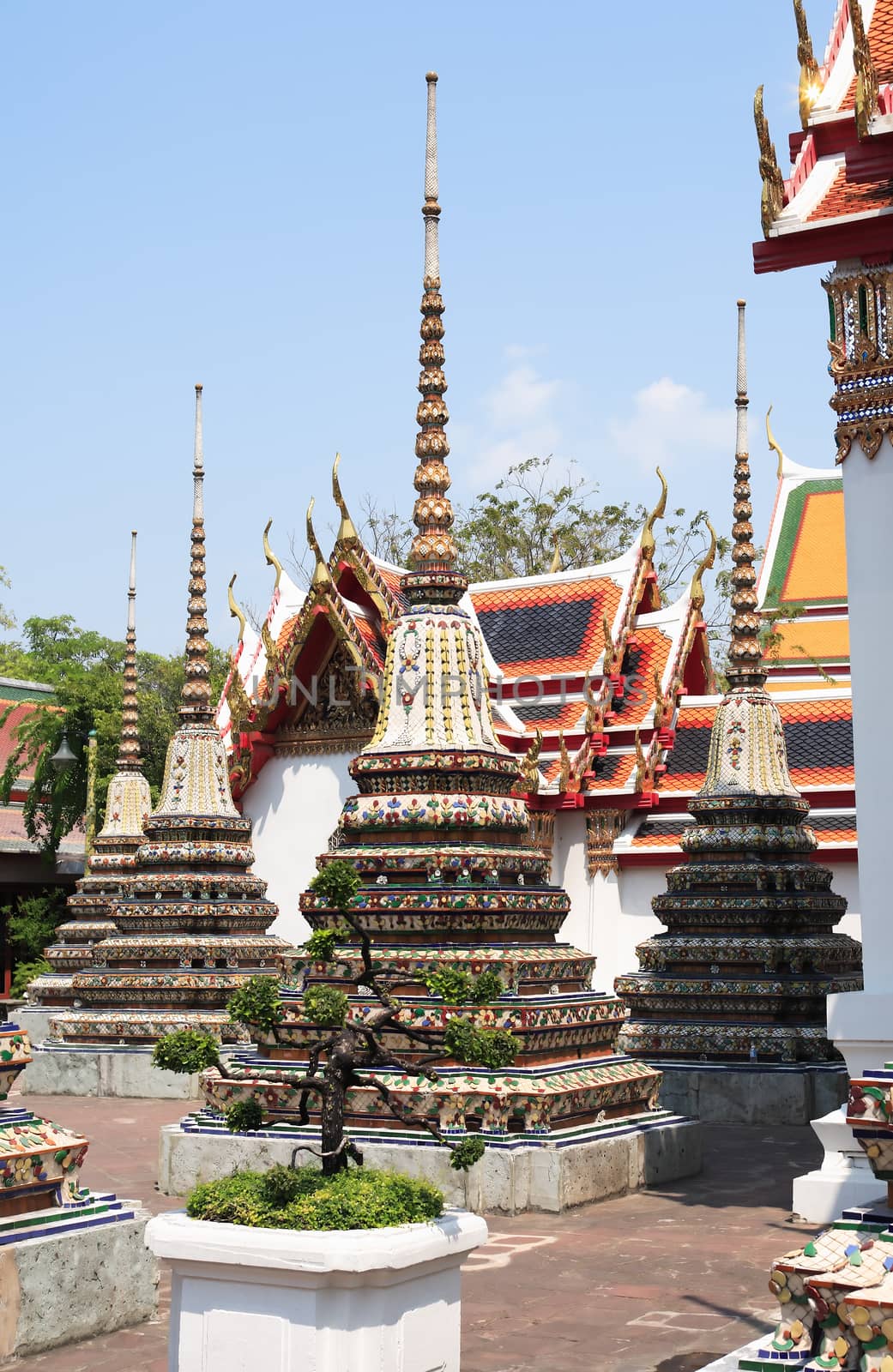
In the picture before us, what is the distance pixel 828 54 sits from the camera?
32.7ft

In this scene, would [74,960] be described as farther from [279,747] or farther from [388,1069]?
[388,1069]

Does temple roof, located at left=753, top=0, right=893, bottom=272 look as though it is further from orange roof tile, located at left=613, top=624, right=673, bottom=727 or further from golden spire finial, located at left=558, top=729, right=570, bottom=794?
orange roof tile, located at left=613, top=624, right=673, bottom=727

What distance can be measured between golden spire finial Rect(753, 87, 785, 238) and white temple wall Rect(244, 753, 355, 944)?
42.4ft

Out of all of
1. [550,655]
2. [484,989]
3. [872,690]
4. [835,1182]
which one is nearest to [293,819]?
[550,655]

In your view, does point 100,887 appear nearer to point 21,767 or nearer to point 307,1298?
point 21,767

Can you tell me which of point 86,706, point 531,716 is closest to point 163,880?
point 531,716

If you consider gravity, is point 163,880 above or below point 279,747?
below

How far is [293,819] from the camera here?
2169cm

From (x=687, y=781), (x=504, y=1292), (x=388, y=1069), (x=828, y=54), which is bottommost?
(x=504, y=1292)

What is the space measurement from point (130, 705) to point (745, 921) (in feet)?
34.1

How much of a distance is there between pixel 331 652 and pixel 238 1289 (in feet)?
53.5

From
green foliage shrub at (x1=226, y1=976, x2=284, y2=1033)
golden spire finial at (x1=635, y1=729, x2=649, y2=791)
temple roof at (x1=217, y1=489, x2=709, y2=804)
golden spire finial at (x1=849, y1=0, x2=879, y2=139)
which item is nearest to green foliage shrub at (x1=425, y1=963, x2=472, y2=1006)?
green foliage shrub at (x1=226, y1=976, x2=284, y2=1033)

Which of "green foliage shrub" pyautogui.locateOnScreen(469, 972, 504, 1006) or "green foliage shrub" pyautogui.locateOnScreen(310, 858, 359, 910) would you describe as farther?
"green foliage shrub" pyautogui.locateOnScreen(469, 972, 504, 1006)

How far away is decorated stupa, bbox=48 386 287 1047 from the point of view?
1752 cm
